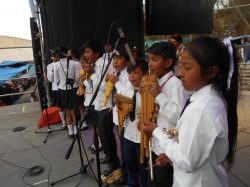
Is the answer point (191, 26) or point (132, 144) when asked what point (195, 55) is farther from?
point (191, 26)

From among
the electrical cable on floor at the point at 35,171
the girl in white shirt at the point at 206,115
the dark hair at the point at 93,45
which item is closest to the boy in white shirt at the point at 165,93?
the girl in white shirt at the point at 206,115

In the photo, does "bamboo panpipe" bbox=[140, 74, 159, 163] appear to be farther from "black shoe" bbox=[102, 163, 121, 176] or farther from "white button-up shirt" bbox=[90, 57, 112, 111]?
"black shoe" bbox=[102, 163, 121, 176]

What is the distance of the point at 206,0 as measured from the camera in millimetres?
5699

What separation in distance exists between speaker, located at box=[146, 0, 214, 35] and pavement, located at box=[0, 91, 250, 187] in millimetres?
2376

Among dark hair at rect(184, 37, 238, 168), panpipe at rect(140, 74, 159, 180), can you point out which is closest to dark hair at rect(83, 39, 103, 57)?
panpipe at rect(140, 74, 159, 180)

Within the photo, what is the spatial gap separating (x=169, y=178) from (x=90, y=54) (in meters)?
1.95

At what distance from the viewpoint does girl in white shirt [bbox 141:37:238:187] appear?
1.09m

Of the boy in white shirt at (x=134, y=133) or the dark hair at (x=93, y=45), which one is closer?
the boy in white shirt at (x=134, y=133)

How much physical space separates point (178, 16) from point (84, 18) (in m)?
2.27

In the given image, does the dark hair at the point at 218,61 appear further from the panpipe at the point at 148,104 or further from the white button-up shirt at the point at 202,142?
the panpipe at the point at 148,104

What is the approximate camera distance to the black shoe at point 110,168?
3028 millimetres

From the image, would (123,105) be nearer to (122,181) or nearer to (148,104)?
(148,104)

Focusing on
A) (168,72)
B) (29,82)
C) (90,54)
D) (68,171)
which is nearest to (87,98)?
(90,54)

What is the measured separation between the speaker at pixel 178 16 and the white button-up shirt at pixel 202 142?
4.55m
